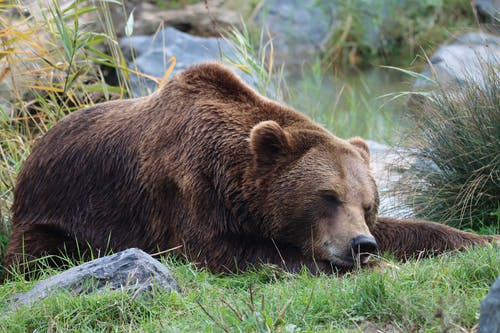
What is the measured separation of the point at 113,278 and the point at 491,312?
232cm

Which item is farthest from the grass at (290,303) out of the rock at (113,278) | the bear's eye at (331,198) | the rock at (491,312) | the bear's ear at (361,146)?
the bear's ear at (361,146)

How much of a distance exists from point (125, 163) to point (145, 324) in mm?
2324

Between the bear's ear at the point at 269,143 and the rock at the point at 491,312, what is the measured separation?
2.76 metres

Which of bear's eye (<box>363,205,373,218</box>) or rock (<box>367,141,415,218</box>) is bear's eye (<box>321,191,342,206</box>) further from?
rock (<box>367,141,415,218</box>)

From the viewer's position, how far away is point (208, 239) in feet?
20.2

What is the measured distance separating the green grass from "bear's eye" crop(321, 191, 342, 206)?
0.80 meters

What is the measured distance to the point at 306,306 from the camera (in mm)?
4523

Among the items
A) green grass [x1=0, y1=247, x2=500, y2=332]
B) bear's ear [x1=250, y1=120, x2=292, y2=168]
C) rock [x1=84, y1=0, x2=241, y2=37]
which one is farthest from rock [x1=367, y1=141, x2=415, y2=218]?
rock [x1=84, y1=0, x2=241, y2=37]

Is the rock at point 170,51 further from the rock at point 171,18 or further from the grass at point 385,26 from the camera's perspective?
the grass at point 385,26

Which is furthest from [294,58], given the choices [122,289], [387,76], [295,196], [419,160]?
[122,289]

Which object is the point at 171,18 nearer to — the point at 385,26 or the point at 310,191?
the point at 385,26

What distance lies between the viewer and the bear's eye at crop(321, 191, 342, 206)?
235 inches

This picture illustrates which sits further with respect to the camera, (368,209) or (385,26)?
(385,26)

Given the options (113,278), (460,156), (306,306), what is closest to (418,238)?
(460,156)
